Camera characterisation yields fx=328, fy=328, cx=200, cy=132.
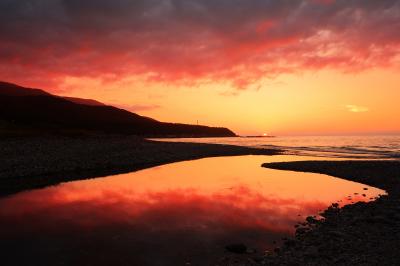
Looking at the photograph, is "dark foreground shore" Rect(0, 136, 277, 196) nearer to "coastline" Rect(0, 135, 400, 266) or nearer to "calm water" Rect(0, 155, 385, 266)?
"coastline" Rect(0, 135, 400, 266)

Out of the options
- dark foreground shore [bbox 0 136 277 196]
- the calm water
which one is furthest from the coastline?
the calm water

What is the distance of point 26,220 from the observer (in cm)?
1557

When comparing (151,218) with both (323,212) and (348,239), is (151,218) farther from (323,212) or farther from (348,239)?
(323,212)

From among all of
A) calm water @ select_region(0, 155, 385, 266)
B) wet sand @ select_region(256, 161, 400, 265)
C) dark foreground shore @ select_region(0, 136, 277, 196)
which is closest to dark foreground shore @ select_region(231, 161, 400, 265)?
wet sand @ select_region(256, 161, 400, 265)

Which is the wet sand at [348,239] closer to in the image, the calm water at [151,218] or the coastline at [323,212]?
the coastline at [323,212]

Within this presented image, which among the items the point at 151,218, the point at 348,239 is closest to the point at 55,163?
the point at 151,218

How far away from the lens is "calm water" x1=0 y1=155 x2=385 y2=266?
11.4 metres

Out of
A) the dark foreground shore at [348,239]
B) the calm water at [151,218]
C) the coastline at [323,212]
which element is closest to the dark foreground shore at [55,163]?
the coastline at [323,212]

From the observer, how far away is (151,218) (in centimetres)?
1616

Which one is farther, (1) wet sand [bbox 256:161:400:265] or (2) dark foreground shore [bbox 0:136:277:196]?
(2) dark foreground shore [bbox 0:136:277:196]

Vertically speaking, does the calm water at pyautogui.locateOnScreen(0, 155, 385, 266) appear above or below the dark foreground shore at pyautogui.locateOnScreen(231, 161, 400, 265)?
below

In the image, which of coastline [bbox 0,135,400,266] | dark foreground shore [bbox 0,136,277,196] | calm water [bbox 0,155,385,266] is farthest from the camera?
dark foreground shore [bbox 0,136,277,196]

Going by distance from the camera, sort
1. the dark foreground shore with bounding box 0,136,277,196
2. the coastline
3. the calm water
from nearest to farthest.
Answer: the coastline, the calm water, the dark foreground shore with bounding box 0,136,277,196

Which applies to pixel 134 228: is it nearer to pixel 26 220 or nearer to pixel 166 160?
pixel 26 220
